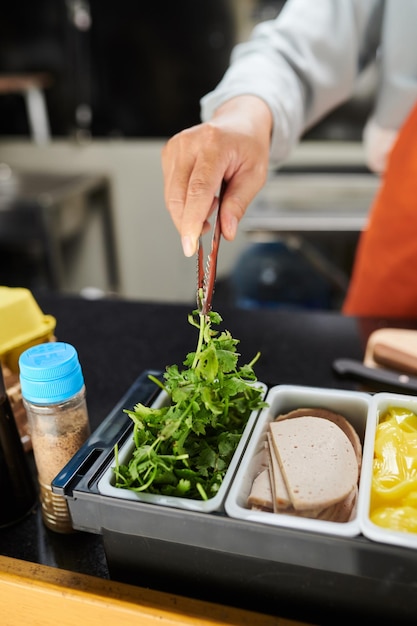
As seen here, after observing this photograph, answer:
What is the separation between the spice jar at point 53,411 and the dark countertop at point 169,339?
0.23m

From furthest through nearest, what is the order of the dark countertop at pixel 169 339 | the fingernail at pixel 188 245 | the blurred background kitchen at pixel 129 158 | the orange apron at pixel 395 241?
1. the blurred background kitchen at pixel 129 158
2. the orange apron at pixel 395 241
3. the dark countertop at pixel 169 339
4. the fingernail at pixel 188 245

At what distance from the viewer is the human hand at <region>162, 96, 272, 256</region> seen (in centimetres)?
86

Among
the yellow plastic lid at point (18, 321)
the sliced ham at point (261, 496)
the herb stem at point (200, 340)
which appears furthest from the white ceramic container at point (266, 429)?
the yellow plastic lid at point (18, 321)

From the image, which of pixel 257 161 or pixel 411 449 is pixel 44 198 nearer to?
pixel 257 161

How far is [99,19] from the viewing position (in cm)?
312

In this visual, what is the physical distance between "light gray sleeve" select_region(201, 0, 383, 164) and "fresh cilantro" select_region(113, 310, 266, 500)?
69 centimetres

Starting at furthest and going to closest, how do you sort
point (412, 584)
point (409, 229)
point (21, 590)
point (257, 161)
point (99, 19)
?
point (99, 19)
point (409, 229)
point (257, 161)
point (21, 590)
point (412, 584)

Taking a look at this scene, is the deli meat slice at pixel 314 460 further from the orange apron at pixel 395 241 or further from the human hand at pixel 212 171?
the orange apron at pixel 395 241

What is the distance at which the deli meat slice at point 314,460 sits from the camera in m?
0.61

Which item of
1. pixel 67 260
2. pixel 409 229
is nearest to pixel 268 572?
pixel 409 229

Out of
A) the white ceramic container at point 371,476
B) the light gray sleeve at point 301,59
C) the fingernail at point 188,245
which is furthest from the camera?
the light gray sleeve at point 301,59

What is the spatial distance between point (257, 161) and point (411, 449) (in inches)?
23.4

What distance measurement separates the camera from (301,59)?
4.43 ft

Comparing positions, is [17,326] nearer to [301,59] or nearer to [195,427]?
[195,427]
